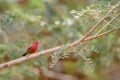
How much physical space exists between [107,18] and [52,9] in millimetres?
1599

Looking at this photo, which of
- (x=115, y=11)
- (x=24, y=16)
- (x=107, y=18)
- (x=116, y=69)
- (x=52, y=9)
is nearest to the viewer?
(x=115, y=11)

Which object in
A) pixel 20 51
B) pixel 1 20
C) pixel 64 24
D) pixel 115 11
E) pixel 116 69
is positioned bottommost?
pixel 115 11

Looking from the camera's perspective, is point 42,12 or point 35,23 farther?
point 42,12

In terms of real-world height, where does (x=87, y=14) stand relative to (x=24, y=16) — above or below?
below

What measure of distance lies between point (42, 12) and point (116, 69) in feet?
4.15

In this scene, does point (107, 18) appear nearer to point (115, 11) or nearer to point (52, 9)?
point (115, 11)

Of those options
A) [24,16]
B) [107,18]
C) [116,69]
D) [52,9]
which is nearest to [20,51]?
[24,16]

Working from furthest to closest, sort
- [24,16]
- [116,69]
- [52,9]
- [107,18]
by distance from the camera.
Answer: [116,69], [52,9], [24,16], [107,18]

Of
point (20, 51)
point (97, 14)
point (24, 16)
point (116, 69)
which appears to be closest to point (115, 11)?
point (97, 14)

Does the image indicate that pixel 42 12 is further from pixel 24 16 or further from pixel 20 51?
pixel 20 51

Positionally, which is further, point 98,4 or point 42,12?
point 42,12

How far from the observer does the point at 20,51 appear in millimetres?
2562

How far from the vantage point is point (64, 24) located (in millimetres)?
3084

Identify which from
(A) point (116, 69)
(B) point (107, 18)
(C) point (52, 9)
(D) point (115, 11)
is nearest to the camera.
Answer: (D) point (115, 11)
